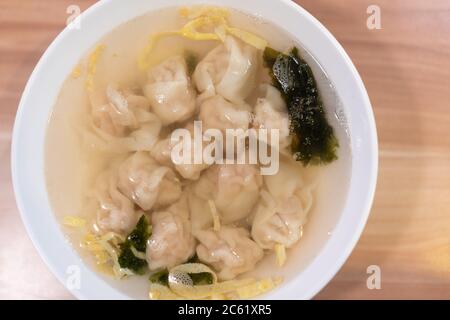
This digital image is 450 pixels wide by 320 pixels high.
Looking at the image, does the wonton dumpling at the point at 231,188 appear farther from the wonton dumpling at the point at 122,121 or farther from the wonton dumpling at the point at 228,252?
the wonton dumpling at the point at 122,121

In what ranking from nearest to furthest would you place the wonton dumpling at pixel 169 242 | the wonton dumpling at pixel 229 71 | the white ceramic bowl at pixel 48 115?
the white ceramic bowl at pixel 48 115 < the wonton dumpling at pixel 169 242 < the wonton dumpling at pixel 229 71

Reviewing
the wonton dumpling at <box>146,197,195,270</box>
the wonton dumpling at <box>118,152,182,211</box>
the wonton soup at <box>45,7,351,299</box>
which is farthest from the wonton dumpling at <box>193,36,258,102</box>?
the wonton dumpling at <box>146,197,195,270</box>

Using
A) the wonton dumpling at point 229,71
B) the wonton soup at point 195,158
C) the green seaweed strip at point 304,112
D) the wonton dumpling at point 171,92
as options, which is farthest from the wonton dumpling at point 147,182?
the green seaweed strip at point 304,112

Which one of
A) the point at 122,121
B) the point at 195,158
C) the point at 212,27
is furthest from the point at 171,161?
the point at 212,27

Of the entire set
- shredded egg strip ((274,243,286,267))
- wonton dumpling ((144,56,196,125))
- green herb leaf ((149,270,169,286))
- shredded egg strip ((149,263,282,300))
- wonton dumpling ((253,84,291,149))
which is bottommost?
shredded egg strip ((149,263,282,300))

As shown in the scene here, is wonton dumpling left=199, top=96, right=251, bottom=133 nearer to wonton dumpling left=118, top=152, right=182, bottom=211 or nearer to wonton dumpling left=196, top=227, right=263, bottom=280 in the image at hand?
wonton dumpling left=118, top=152, right=182, bottom=211
